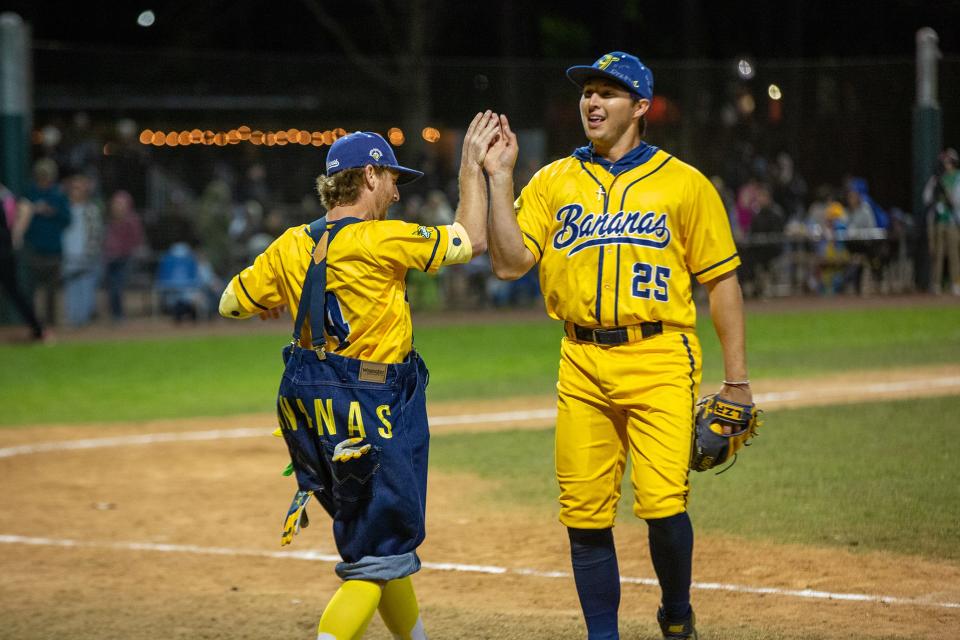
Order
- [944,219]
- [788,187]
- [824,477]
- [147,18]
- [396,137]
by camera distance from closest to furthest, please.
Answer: [824,477], [944,219], [788,187], [396,137], [147,18]

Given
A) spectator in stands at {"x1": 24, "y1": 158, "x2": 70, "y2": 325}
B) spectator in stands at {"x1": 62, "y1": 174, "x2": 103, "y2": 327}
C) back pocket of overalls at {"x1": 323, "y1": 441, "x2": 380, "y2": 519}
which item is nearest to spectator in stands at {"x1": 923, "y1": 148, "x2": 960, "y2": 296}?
spectator in stands at {"x1": 62, "y1": 174, "x2": 103, "y2": 327}

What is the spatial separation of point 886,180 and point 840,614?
1648cm

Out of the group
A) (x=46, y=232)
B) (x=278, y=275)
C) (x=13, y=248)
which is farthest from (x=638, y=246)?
(x=46, y=232)

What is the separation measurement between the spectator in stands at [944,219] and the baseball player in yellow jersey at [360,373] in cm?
1598

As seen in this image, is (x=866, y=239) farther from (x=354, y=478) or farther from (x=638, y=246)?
(x=354, y=478)

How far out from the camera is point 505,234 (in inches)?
181

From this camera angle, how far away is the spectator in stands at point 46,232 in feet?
55.8

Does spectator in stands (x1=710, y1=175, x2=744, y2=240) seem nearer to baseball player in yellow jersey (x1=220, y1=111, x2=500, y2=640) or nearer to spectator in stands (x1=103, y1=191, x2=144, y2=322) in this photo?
spectator in stands (x1=103, y1=191, x2=144, y2=322)

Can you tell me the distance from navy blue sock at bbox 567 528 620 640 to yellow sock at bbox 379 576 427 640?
61 cm

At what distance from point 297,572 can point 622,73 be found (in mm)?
3042

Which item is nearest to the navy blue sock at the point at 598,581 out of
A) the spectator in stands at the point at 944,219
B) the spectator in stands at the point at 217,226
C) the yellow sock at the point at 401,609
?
the yellow sock at the point at 401,609

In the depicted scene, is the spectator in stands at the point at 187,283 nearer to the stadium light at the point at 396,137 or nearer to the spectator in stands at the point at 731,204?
the stadium light at the point at 396,137

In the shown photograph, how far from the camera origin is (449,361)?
47.5 ft

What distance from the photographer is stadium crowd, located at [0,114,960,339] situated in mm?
18328
